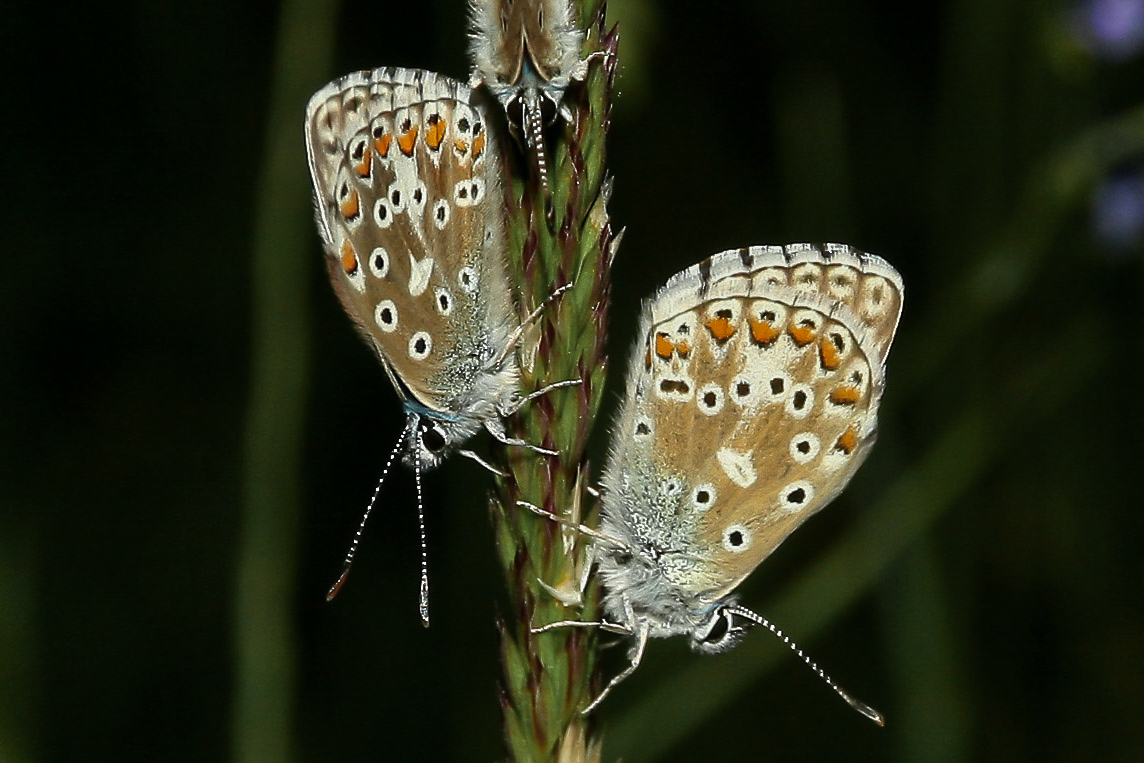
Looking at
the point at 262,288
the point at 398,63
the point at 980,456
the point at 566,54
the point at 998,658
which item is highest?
the point at 566,54

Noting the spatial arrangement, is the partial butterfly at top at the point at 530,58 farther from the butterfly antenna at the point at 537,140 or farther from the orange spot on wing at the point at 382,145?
the orange spot on wing at the point at 382,145

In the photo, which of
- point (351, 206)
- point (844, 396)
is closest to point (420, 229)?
point (351, 206)

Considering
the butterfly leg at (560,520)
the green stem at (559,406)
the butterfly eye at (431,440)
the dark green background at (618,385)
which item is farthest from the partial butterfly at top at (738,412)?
the dark green background at (618,385)

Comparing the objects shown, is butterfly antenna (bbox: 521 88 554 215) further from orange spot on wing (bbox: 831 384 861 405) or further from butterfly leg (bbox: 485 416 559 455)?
orange spot on wing (bbox: 831 384 861 405)

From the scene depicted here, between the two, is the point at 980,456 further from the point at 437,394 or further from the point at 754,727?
the point at 437,394

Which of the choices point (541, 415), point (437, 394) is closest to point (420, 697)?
point (437, 394)

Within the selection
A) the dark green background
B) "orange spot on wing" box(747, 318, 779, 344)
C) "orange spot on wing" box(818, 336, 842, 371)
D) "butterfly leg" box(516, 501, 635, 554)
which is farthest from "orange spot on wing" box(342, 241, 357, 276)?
the dark green background
